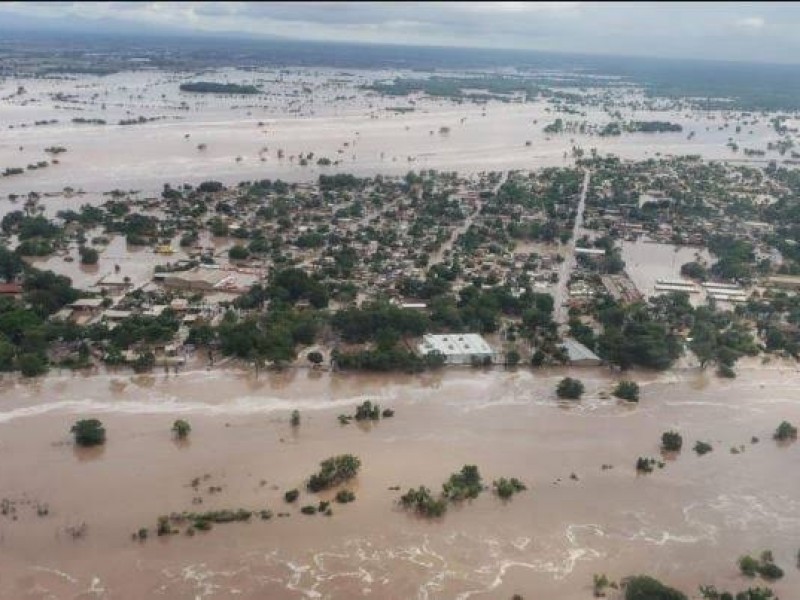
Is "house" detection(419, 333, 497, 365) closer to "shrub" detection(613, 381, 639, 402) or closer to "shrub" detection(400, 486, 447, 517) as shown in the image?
"shrub" detection(613, 381, 639, 402)

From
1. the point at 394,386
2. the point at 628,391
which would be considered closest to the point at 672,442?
the point at 628,391

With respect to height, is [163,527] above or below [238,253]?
below

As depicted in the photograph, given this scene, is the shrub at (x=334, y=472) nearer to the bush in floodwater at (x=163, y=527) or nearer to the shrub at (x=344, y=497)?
the shrub at (x=344, y=497)

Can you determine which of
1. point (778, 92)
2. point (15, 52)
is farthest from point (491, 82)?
point (15, 52)

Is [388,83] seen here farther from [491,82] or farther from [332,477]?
[332,477]

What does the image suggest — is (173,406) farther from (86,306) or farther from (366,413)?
(86,306)

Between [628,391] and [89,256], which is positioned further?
[89,256]
